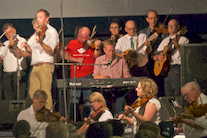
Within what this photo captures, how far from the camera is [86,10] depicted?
3805mm

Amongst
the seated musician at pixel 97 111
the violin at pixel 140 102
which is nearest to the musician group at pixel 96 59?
the seated musician at pixel 97 111

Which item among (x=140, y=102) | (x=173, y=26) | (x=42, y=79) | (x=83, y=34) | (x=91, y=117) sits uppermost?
(x=173, y=26)

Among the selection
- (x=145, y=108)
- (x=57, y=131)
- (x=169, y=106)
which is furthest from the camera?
(x=169, y=106)

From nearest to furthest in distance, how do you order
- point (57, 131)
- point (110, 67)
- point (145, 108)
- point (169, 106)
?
point (145, 108) < point (57, 131) < point (169, 106) < point (110, 67)

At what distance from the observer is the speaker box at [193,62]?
367 cm

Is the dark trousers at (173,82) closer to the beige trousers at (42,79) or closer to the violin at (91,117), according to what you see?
the violin at (91,117)

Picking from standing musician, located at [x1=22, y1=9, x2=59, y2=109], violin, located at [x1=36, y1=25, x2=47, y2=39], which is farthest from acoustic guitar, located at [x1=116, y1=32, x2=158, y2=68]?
violin, located at [x1=36, y1=25, x2=47, y2=39]

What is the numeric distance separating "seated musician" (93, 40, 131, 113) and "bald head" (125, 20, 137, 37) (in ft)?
0.91

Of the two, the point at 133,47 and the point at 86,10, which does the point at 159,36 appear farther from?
the point at 86,10

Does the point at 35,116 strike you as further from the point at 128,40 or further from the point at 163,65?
the point at 163,65

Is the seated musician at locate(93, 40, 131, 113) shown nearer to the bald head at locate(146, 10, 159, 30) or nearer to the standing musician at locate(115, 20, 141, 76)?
the standing musician at locate(115, 20, 141, 76)

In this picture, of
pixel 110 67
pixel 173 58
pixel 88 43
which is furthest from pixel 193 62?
pixel 88 43

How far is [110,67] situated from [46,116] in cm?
111

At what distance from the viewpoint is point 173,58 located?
3.79 meters
